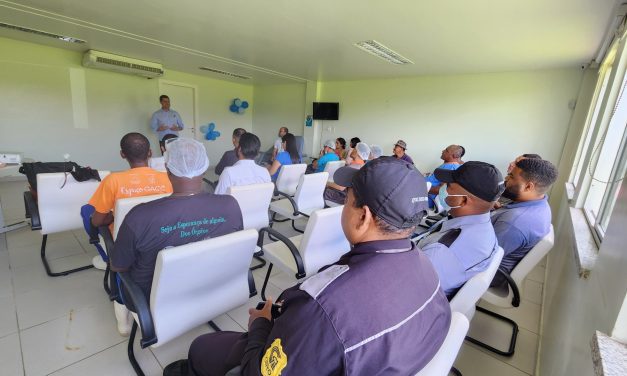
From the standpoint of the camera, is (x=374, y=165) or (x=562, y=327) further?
(x=562, y=327)

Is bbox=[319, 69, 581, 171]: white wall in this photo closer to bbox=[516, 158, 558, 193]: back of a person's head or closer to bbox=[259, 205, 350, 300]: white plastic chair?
bbox=[516, 158, 558, 193]: back of a person's head

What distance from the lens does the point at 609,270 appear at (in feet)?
2.62

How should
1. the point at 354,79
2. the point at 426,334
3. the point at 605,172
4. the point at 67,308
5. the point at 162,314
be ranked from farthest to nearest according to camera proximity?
the point at 354,79 < the point at 605,172 < the point at 67,308 < the point at 162,314 < the point at 426,334

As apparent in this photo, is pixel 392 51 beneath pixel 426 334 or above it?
above

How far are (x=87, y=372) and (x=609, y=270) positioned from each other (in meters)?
2.25

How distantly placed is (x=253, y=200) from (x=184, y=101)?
623cm

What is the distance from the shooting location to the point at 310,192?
9.78 ft

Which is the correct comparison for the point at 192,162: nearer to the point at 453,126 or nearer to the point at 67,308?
the point at 67,308

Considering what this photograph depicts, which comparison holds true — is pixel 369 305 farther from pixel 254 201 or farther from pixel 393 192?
pixel 254 201

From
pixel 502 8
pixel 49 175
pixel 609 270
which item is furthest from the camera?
pixel 502 8

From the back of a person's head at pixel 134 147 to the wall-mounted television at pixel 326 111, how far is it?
5519mm

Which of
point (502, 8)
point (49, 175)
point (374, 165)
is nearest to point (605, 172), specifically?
point (502, 8)

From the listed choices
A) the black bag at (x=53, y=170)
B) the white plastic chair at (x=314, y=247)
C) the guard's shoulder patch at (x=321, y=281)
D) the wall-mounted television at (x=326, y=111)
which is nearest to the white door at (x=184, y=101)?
the wall-mounted television at (x=326, y=111)

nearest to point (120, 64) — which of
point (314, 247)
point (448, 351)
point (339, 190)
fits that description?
point (339, 190)
